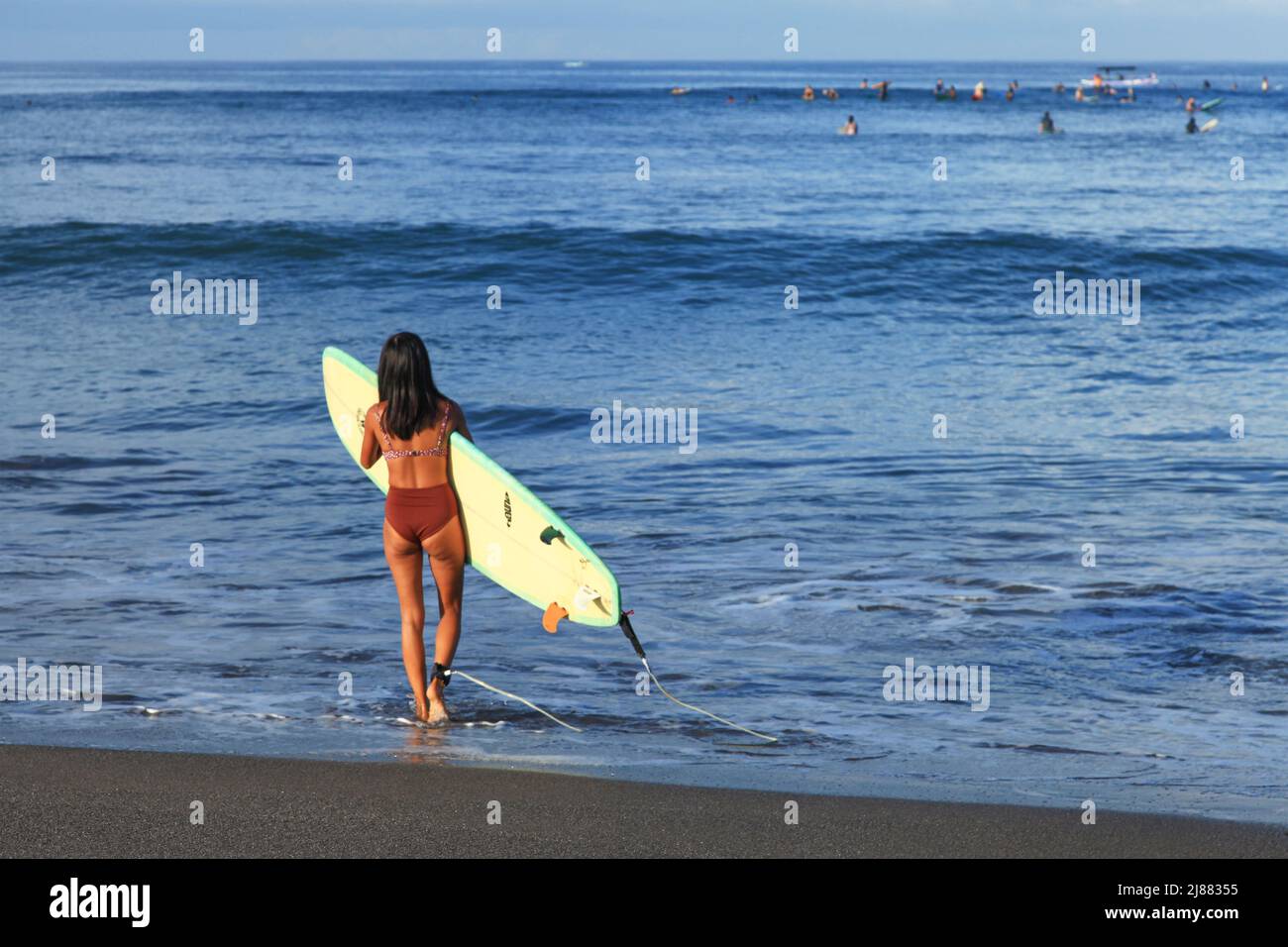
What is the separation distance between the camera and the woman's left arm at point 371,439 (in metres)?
5.40

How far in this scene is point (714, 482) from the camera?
9.91 metres

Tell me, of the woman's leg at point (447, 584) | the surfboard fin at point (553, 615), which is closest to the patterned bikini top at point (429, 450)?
the woman's leg at point (447, 584)

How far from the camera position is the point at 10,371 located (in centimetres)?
1399

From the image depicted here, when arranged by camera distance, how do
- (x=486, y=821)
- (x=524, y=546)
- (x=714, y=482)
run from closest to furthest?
(x=486, y=821) < (x=524, y=546) < (x=714, y=482)

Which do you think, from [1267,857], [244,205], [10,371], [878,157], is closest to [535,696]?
[1267,857]

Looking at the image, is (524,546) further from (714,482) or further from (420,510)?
(714,482)

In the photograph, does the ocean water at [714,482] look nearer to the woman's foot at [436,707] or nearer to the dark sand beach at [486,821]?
the woman's foot at [436,707]

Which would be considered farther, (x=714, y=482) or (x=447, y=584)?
(x=714, y=482)

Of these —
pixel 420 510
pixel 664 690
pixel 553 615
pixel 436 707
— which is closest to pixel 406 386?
pixel 420 510

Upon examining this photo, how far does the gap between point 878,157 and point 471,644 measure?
3750 centimetres

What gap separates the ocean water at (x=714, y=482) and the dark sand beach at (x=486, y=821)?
0.89 feet

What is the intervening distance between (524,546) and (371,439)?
2.57ft

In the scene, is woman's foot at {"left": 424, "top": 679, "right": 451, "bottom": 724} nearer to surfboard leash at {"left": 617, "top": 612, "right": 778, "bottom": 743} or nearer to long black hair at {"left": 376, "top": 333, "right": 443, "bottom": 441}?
surfboard leash at {"left": 617, "top": 612, "right": 778, "bottom": 743}
